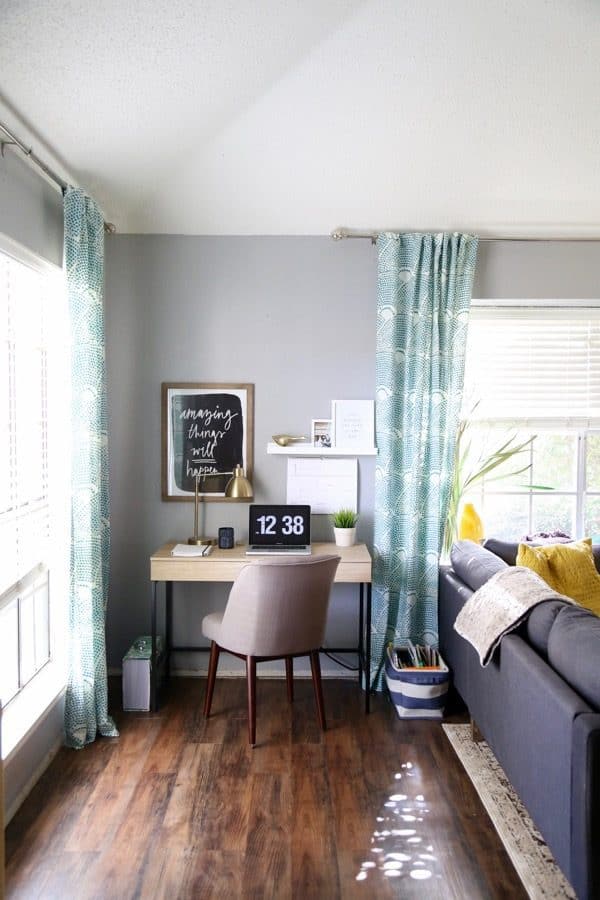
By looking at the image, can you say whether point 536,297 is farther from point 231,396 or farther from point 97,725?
point 97,725

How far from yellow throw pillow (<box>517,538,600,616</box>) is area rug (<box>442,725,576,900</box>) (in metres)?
0.76

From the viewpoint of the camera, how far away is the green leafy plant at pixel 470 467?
3.64 meters

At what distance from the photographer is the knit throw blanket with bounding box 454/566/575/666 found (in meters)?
2.30

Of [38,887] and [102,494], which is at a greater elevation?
[102,494]

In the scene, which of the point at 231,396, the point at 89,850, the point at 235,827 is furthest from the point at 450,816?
the point at 231,396

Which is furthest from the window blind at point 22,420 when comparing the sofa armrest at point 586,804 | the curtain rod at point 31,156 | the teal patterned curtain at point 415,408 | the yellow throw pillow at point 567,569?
the yellow throw pillow at point 567,569

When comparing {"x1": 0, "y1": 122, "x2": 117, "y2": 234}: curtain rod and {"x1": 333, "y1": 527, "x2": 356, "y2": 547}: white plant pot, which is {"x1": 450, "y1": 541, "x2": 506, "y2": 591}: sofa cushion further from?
{"x1": 0, "y1": 122, "x2": 117, "y2": 234}: curtain rod

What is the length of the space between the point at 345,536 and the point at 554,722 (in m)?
1.74

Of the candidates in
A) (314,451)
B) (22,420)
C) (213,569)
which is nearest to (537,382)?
(314,451)

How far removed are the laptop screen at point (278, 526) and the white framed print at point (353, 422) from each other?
44cm

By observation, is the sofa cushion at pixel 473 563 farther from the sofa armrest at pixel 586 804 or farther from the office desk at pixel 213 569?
the sofa armrest at pixel 586 804


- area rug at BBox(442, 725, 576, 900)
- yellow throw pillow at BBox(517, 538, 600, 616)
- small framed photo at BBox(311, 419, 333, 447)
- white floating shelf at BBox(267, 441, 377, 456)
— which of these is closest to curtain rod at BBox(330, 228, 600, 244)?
small framed photo at BBox(311, 419, 333, 447)

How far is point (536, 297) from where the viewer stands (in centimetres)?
359

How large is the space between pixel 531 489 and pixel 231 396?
175cm
